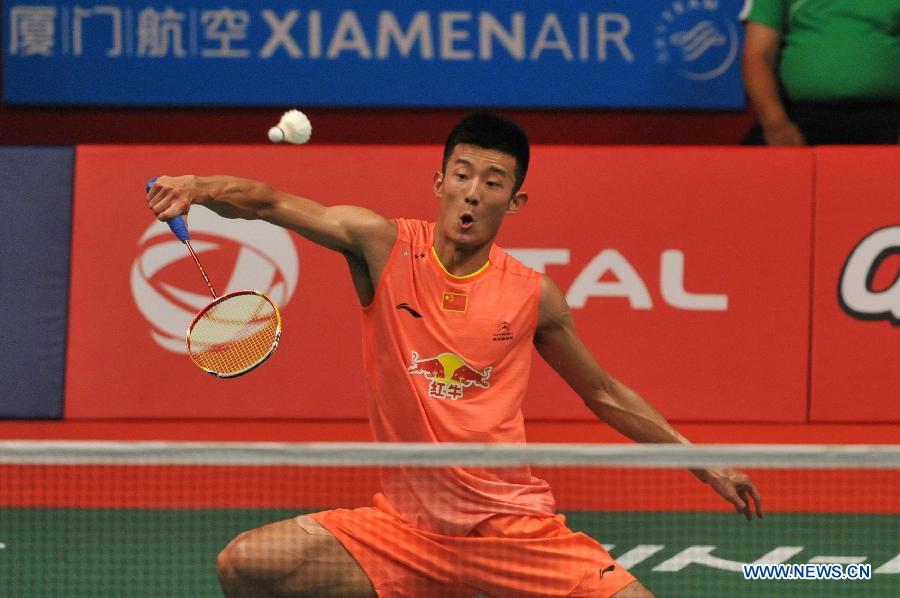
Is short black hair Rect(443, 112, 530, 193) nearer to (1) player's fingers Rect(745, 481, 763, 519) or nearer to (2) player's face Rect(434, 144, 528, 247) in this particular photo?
(2) player's face Rect(434, 144, 528, 247)

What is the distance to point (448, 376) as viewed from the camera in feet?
13.6

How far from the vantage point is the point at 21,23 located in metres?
8.38

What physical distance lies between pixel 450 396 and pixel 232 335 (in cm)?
71

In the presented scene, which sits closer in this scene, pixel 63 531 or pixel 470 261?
pixel 470 261

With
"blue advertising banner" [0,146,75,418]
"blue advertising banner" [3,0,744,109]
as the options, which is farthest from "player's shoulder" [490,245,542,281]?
"blue advertising banner" [3,0,744,109]

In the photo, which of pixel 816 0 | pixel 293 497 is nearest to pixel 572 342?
pixel 293 497

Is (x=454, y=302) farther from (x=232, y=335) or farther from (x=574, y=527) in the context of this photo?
(x=574, y=527)

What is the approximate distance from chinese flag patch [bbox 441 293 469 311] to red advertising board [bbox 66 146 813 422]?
2378 mm

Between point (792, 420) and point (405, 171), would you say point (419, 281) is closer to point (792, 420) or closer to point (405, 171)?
point (405, 171)

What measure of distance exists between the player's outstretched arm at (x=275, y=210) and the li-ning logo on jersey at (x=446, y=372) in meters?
0.36

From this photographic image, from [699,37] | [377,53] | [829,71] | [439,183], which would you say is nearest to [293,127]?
[439,183]

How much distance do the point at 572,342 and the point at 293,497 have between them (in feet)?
7.03

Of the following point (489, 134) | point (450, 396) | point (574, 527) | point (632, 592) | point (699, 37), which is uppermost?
point (699, 37)

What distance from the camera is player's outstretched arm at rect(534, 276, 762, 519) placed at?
14.2 ft
